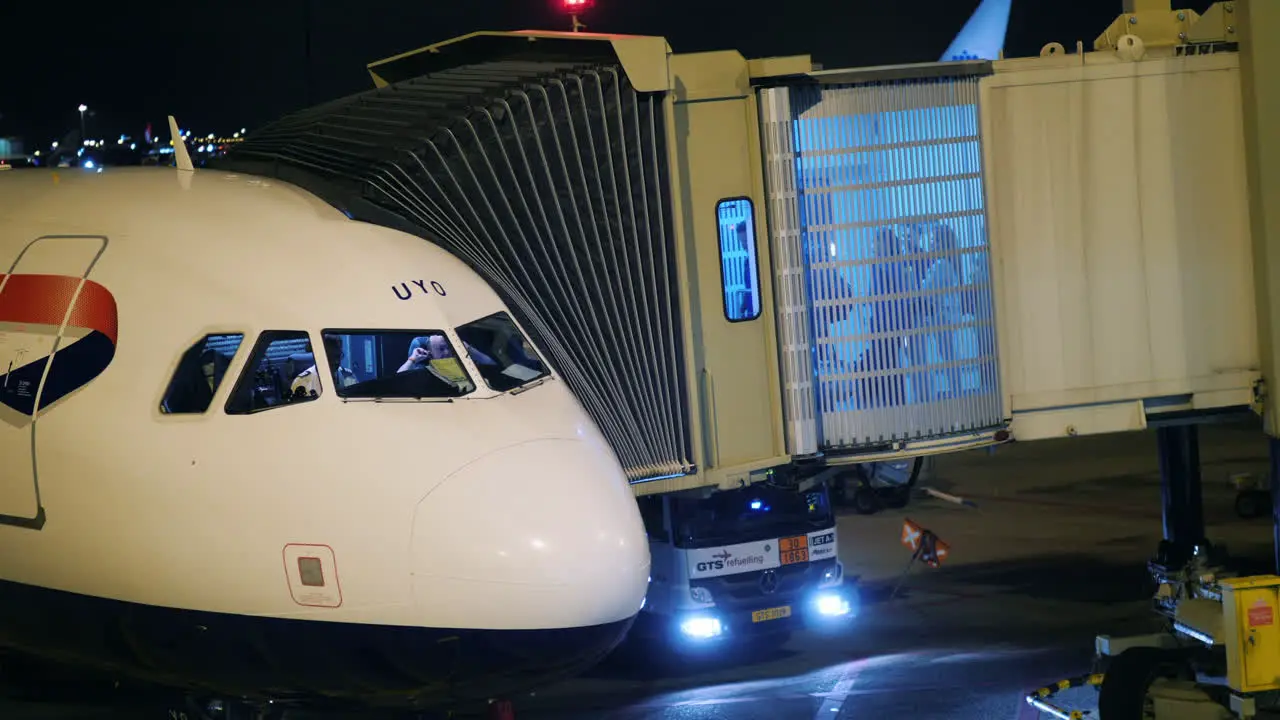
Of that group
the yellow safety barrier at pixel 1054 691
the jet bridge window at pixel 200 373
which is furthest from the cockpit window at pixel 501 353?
the yellow safety barrier at pixel 1054 691

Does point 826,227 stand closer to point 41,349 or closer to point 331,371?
point 331,371

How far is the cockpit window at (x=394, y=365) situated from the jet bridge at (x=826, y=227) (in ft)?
5.11

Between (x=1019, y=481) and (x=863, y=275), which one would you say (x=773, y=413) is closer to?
(x=863, y=275)

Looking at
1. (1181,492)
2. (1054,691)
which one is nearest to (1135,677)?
(1054,691)

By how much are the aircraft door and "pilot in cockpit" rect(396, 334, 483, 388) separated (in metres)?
2.08

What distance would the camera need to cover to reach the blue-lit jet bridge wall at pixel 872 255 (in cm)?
1309

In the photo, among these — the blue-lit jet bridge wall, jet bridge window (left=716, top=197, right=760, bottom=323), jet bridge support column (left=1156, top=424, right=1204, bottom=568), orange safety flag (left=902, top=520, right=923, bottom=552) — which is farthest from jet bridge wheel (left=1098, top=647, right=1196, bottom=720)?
orange safety flag (left=902, top=520, right=923, bottom=552)

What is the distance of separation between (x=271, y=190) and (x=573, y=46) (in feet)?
11.1

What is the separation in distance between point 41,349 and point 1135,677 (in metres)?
9.72

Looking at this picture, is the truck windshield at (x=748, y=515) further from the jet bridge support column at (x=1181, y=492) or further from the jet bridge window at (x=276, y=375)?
the jet bridge window at (x=276, y=375)

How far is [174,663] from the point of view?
9.47 meters

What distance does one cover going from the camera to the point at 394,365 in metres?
10.0

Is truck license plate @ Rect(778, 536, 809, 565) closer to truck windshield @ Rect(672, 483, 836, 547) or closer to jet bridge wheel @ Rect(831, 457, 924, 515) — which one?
truck windshield @ Rect(672, 483, 836, 547)

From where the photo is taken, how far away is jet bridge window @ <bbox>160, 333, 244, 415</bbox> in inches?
375
